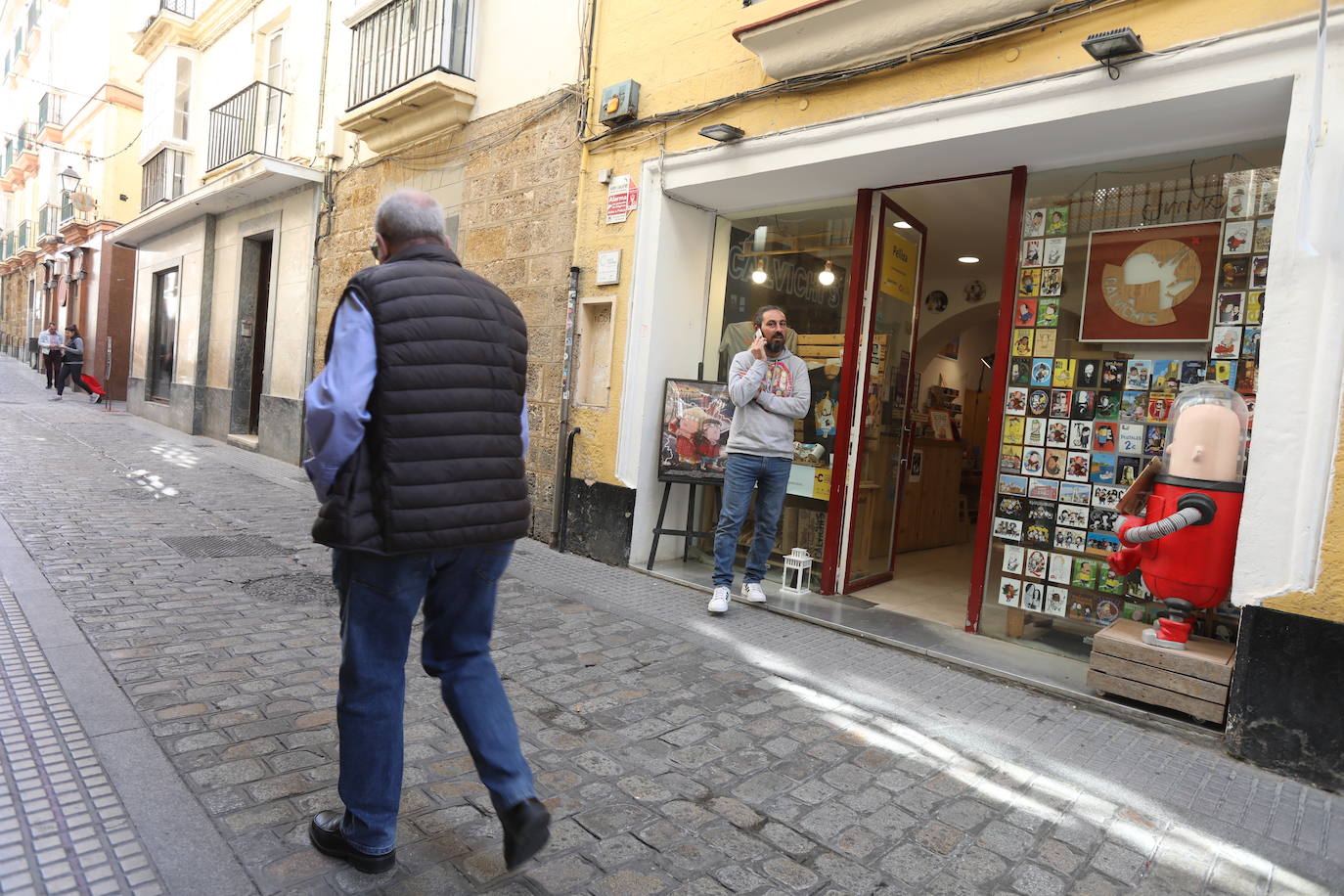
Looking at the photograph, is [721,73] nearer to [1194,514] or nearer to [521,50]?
[521,50]

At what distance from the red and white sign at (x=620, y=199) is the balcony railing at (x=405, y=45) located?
8.95ft

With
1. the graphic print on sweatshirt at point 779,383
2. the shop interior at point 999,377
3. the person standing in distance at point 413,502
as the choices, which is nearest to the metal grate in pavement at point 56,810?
the person standing in distance at point 413,502

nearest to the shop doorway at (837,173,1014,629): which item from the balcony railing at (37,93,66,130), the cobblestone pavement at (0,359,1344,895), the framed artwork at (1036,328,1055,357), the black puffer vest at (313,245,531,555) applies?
the framed artwork at (1036,328,1055,357)

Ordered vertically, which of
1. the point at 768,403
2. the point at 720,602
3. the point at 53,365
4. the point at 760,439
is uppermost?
the point at 768,403

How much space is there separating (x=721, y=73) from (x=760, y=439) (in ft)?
8.90

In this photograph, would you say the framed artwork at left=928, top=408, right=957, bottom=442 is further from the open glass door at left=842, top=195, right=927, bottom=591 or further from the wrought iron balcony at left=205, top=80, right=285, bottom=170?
the wrought iron balcony at left=205, top=80, right=285, bottom=170

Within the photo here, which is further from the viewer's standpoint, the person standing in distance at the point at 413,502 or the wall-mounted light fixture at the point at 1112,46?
the wall-mounted light fixture at the point at 1112,46

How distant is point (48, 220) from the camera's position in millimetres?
27016

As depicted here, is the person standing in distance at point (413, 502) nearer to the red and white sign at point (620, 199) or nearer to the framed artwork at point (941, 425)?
the red and white sign at point (620, 199)

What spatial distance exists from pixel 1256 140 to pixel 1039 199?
1.10 metres

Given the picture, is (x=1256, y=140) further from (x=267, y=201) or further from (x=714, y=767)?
(x=267, y=201)

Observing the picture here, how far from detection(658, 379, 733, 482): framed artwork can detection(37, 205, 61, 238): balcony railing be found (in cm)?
2610

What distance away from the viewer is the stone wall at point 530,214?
7133 mm

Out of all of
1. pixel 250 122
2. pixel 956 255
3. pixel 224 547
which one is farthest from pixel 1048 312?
pixel 250 122
